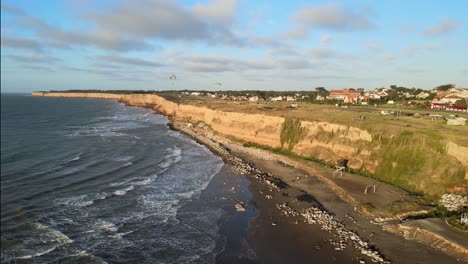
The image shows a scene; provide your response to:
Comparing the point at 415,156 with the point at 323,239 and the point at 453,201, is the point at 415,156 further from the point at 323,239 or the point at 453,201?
the point at 323,239

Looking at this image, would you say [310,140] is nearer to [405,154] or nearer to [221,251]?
[405,154]

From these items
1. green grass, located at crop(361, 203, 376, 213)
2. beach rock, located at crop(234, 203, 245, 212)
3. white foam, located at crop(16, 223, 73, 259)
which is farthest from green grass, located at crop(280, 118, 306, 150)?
white foam, located at crop(16, 223, 73, 259)

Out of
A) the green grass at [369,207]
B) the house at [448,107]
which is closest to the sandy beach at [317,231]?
the green grass at [369,207]

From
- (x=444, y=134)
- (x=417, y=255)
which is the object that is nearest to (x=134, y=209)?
(x=417, y=255)

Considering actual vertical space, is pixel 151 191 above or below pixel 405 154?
below

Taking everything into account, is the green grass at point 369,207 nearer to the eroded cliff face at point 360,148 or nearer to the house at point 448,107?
the eroded cliff face at point 360,148

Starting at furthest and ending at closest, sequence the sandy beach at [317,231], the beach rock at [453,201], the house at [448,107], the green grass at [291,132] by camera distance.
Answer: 1. the house at [448,107]
2. the green grass at [291,132]
3. the beach rock at [453,201]
4. the sandy beach at [317,231]
